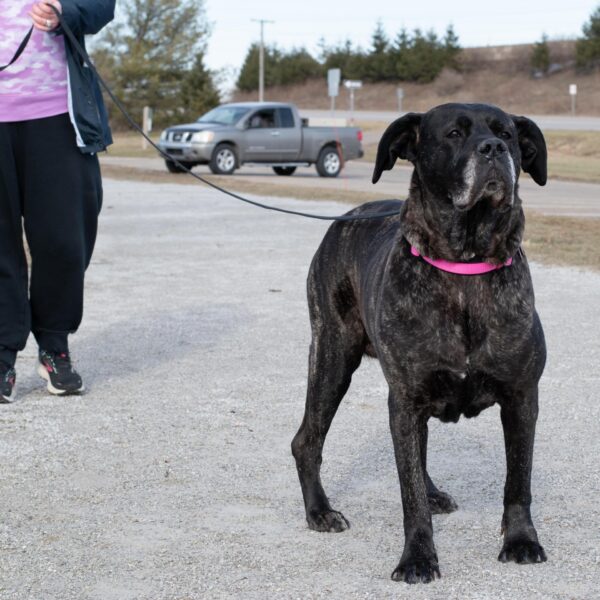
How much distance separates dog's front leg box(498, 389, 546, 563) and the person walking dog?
2.93 meters

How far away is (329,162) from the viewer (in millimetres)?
28453

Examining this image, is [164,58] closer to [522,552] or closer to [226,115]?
[226,115]

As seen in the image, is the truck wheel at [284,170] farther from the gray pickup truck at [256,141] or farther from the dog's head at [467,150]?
the dog's head at [467,150]

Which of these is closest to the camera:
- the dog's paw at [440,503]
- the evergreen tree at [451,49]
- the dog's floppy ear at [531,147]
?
the dog's floppy ear at [531,147]

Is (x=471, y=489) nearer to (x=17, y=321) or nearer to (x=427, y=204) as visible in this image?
(x=427, y=204)

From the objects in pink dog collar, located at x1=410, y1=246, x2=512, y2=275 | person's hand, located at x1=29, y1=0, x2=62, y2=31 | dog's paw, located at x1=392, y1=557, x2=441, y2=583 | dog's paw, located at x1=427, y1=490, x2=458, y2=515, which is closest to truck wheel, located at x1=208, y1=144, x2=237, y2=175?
person's hand, located at x1=29, y1=0, x2=62, y2=31

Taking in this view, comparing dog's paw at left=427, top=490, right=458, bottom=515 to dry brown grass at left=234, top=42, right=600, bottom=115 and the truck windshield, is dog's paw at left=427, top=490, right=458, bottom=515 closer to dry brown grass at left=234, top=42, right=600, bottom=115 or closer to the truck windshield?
the truck windshield

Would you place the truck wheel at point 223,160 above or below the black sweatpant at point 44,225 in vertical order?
below

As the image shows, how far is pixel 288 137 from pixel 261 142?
68 centimetres

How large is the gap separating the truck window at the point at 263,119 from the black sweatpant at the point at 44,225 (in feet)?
71.8

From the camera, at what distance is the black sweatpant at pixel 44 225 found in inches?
231

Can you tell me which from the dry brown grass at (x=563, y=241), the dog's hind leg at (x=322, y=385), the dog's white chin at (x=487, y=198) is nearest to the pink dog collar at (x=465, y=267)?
the dog's white chin at (x=487, y=198)

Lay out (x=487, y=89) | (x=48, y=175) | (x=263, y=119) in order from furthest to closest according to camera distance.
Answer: (x=487, y=89) → (x=263, y=119) → (x=48, y=175)

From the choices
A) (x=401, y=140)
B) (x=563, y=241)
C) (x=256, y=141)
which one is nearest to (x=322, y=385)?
(x=401, y=140)
